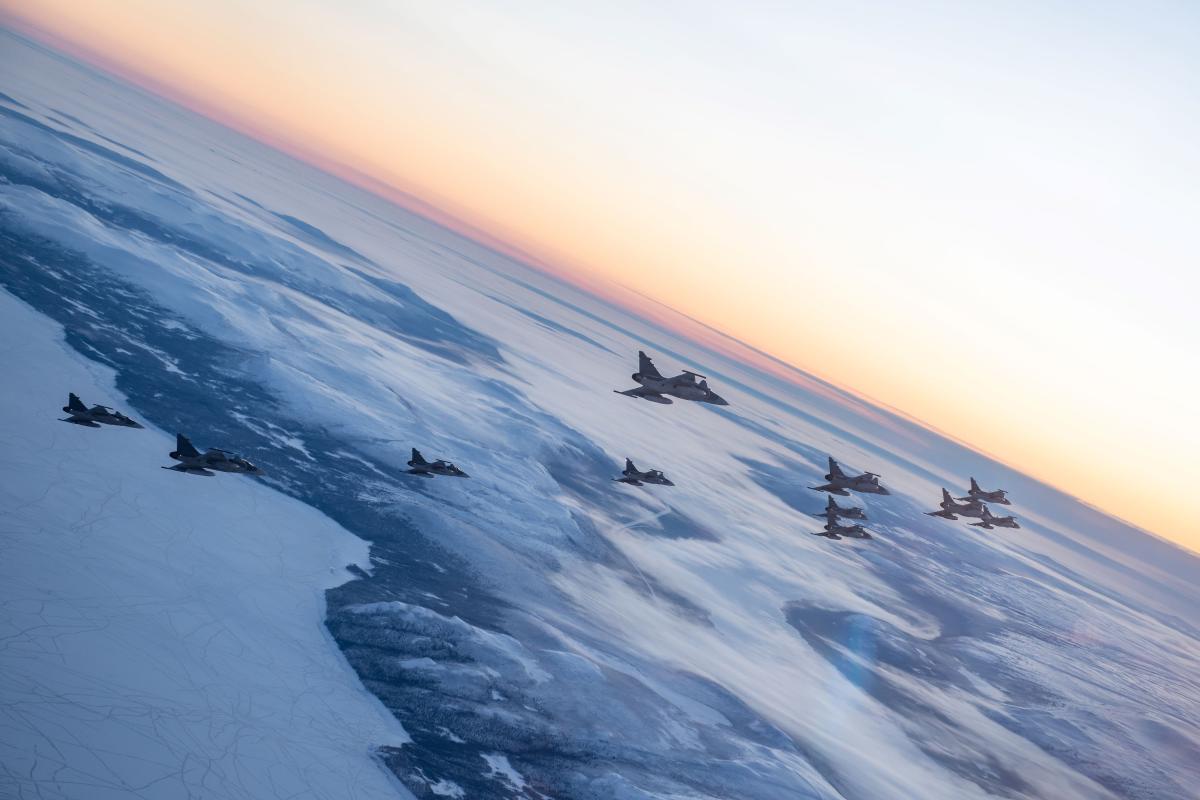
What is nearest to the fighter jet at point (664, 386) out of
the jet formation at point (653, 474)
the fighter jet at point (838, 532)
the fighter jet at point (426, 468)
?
the jet formation at point (653, 474)

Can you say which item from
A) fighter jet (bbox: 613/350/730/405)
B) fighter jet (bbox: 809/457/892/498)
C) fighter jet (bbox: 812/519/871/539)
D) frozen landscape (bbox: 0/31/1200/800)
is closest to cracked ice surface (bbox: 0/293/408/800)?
frozen landscape (bbox: 0/31/1200/800)

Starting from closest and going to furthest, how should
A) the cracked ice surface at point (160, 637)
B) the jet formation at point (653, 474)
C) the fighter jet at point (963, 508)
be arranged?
the jet formation at point (653, 474) < the cracked ice surface at point (160, 637) < the fighter jet at point (963, 508)

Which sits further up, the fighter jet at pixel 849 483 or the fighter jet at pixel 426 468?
the fighter jet at pixel 849 483

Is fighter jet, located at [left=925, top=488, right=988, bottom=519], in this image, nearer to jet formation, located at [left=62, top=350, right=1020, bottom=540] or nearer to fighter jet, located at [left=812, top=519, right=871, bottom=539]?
jet formation, located at [left=62, top=350, right=1020, bottom=540]

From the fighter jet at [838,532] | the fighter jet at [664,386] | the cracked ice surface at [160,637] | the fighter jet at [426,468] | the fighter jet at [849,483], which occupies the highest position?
the fighter jet at [664,386]

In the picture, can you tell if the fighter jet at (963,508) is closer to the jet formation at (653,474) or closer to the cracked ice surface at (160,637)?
the jet formation at (653,474)

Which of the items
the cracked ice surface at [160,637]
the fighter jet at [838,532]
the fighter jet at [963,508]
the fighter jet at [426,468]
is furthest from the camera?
the fighter jet at [838,532]

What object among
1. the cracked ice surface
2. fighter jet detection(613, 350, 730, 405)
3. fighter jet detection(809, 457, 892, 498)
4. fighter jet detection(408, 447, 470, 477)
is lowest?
the cracked ice surface

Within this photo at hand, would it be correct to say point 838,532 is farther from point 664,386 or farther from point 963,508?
point 664,386
